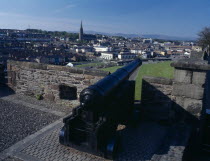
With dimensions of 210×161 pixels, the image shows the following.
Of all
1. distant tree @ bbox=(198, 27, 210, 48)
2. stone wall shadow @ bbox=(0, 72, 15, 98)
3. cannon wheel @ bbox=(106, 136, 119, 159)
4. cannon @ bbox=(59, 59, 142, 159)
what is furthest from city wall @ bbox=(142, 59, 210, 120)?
distant tree @ bbox=(198, 27, 210, 48)

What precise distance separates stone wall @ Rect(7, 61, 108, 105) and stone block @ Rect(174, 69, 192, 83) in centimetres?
210

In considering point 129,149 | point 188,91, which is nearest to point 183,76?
point 188,91

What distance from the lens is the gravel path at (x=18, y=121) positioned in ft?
15.5

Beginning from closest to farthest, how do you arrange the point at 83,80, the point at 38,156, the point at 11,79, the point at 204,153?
the point at 38,156 → the point at 204,153 → the point at 83,80 → the point at 11,79

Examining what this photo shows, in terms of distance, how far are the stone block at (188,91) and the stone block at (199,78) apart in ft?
0.34

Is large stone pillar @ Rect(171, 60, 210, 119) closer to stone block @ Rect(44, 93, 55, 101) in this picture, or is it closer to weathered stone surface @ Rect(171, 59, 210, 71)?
weathered stone surface @ Rect(171, 59, 210, 71)

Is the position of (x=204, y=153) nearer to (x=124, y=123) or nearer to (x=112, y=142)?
(x=124, y=123)

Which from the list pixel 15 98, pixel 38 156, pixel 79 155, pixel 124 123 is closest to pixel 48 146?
pixel 38 156

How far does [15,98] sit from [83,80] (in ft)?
8.23

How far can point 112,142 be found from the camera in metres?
4.07

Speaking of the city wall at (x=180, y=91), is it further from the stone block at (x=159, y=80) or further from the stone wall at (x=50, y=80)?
the stone wall at (x=50, y=80)

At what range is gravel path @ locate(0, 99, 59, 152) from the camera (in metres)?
4.73

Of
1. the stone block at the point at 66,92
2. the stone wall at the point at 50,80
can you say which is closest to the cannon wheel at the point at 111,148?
the stone wall at the point at 50,80

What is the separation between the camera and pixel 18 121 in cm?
560
